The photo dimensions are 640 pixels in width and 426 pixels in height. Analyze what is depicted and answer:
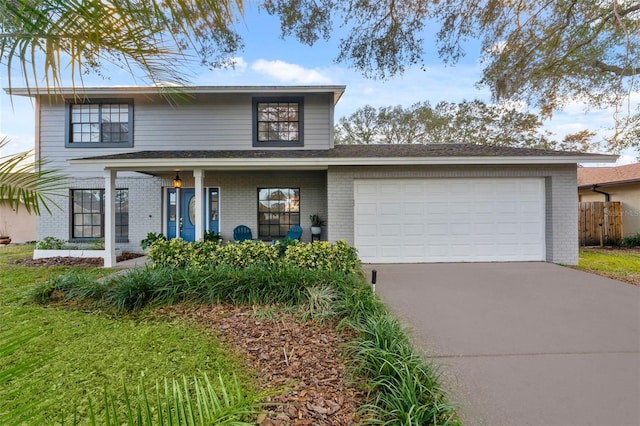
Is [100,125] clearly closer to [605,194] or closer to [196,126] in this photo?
[196,126]

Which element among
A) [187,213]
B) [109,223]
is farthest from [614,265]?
[109,223]

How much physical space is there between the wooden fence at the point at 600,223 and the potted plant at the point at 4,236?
80.4ft

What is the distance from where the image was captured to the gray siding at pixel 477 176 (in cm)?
860

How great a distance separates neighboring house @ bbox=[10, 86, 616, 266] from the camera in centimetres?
861

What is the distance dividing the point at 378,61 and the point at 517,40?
340 centimetres

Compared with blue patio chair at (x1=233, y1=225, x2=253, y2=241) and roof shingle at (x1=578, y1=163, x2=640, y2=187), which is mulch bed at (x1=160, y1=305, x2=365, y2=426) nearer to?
blue patio chair at (x1=233, y1=225, x2=253, y2=241)

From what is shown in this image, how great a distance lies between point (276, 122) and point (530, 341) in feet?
30.6

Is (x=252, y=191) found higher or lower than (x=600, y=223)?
higher

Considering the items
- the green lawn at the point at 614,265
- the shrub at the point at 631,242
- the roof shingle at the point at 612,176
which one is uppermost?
the roof shingle at the point at 612,176

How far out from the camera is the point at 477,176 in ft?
28.6

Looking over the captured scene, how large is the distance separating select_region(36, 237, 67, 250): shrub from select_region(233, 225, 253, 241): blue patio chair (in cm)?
532

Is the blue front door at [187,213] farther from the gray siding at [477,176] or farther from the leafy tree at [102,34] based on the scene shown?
the leafy tree at [102,34]

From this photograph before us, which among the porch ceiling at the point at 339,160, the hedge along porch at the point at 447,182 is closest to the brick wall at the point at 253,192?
the hedge along porch at the point at 447,182

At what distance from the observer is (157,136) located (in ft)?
35.6
